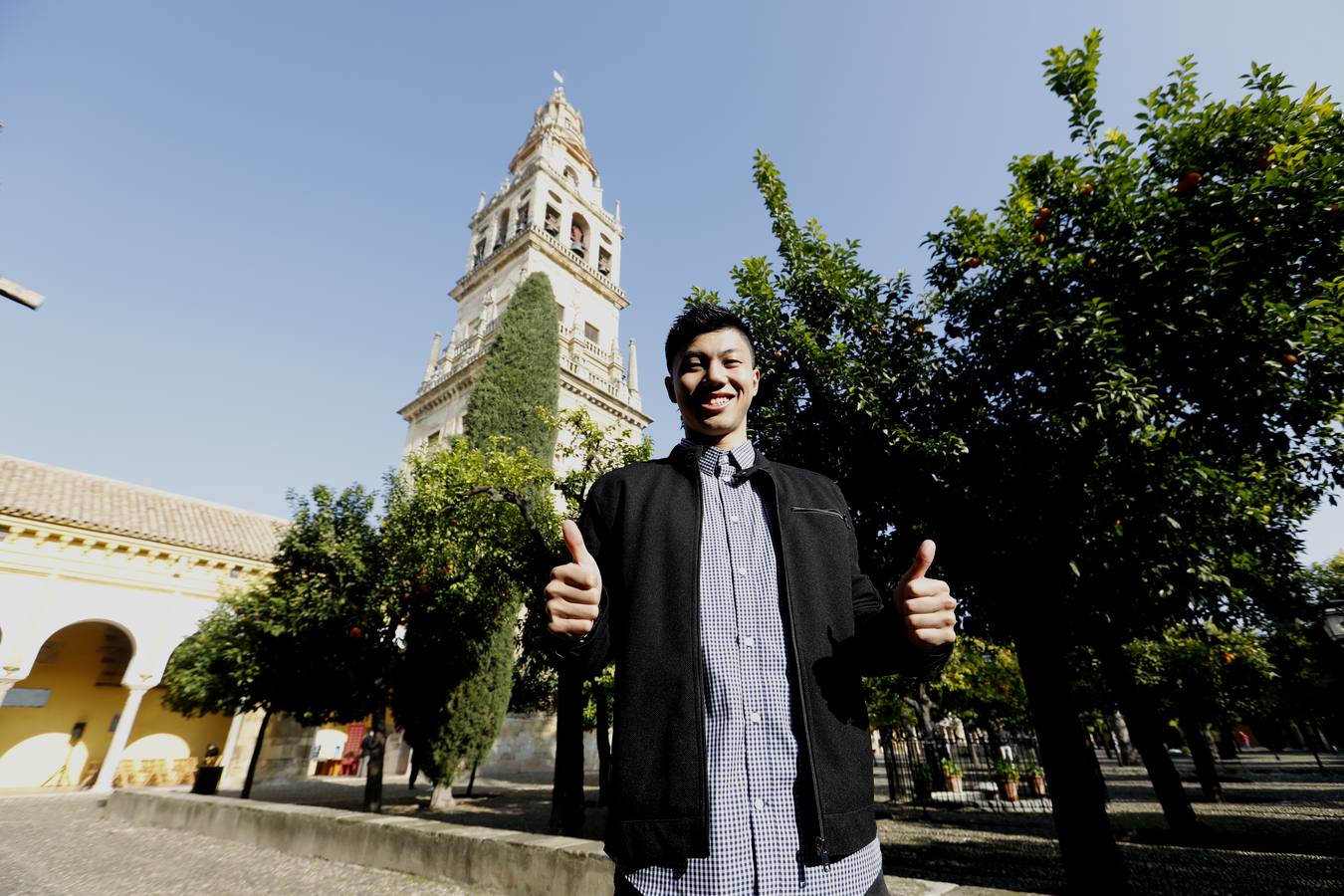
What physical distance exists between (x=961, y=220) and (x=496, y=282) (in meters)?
27.8

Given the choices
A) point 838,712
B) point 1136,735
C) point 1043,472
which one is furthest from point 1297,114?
point 1136,735

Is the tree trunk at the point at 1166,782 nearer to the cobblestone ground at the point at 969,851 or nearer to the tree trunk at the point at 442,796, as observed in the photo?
the cobblestone ground at the point at 969,851

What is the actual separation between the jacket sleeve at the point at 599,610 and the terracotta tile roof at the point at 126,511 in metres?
23.3

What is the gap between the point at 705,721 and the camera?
5.50 ft

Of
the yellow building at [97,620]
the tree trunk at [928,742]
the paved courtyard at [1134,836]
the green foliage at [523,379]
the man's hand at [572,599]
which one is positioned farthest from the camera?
the green foliage at [523,379]

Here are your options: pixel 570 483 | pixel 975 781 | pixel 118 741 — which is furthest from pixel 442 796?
pixel 975 781

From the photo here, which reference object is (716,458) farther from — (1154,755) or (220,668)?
(220,668)

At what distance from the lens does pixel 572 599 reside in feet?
5.38

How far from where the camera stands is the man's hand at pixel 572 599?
162 centimetres

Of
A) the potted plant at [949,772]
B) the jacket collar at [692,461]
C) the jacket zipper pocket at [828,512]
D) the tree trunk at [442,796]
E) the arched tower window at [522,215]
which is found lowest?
the tree trunk at [442,796]

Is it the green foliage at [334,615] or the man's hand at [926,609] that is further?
the green foliage at [334,615]

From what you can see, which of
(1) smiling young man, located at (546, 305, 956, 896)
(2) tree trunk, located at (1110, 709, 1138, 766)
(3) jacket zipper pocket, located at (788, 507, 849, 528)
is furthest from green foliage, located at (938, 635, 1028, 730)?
(1) smiling young man, located at (546, 305, 956, 896)

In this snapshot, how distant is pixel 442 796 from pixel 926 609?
19.3 m

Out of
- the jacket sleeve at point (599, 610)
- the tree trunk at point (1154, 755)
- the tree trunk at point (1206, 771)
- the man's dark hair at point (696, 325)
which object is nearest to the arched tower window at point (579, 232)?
the tree trunk at point (1154, 755)
